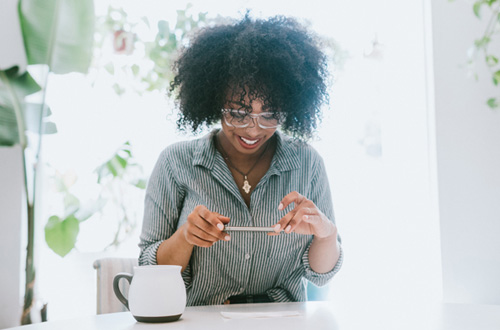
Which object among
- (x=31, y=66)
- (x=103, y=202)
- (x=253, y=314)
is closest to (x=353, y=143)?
(x=103, y=202)

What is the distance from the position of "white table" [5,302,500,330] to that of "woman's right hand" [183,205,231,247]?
0.18 meters

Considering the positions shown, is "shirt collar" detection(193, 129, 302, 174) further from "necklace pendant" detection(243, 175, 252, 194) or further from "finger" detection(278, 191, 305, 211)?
"finger" detection(278, 191, 305, 211)

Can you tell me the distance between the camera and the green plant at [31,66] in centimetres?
207

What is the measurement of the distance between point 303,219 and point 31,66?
1.49 metres

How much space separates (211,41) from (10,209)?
3.80 feet

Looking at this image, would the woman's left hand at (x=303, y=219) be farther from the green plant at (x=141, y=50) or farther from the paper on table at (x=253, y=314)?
the green plant at (x=141, y=50)

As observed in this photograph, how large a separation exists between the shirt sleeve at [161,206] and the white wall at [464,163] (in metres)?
1.35

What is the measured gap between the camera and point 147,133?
242cm

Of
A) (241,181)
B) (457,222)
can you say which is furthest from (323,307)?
(457,222)

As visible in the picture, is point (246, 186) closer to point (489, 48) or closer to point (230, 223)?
point (230, 223)

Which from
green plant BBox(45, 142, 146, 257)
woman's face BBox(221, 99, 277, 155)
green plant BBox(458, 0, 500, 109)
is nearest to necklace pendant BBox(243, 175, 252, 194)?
woman's face BBox(221, 99, 277, 155)

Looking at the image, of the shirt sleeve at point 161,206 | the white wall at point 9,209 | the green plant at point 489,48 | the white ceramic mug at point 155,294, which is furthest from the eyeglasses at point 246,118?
the green plant at point 489,48

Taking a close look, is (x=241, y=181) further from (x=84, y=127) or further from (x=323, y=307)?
(x=84, y=127)

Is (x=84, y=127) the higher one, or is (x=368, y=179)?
(x=84, y=127)
